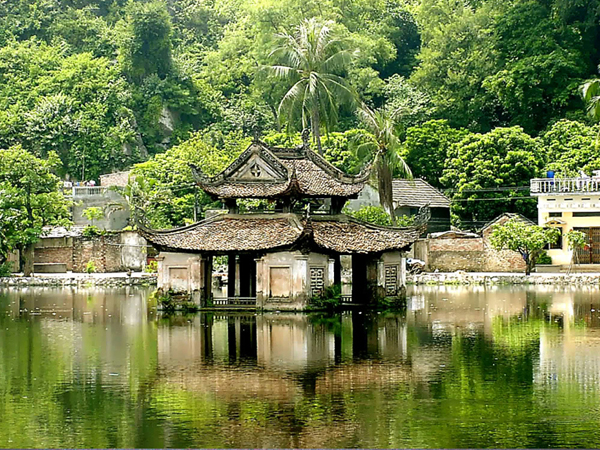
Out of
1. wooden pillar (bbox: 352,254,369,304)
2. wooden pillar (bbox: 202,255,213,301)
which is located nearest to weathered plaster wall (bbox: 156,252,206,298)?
wooden pillar (bbox: 202,255,213,301)

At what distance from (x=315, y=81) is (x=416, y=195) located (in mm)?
9920

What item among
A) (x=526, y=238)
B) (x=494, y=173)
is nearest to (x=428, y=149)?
(x=494, y=173)

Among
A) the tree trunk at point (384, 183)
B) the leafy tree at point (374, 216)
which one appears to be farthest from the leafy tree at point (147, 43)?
the leafy tree at point (374, 216)

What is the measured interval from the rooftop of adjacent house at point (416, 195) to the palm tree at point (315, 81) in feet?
18.7

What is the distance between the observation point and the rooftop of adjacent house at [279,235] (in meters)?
40.3

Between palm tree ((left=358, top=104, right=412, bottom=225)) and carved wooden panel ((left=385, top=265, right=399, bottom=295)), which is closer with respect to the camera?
carved wooden panel ((left=385, top=265, right=399, bottom=295))

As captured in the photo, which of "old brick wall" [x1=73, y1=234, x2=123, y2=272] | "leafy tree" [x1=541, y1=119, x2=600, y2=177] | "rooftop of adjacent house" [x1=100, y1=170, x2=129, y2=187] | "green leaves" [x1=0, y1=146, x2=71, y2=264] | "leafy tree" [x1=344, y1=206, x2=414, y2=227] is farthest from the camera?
"rooftop of adjacent house" [x1=100, y1=170, x2=129, y2=187]

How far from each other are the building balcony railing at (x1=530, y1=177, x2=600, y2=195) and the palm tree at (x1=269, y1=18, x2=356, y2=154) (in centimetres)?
1268

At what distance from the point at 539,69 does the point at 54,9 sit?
1743 inches

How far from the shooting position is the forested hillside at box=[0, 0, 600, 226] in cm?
6888

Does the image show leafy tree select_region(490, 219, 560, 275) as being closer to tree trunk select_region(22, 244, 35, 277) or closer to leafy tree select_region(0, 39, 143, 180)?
tree trunk select_region(22, 244, 35, 277)

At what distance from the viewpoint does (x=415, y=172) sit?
2972 inches

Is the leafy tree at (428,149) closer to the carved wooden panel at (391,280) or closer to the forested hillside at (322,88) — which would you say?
the forested hillside at (322,88)

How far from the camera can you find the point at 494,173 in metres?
68.2
